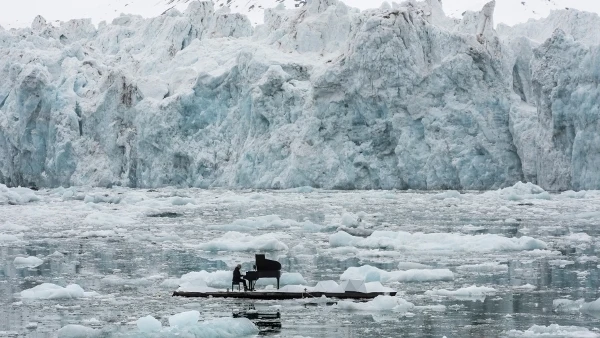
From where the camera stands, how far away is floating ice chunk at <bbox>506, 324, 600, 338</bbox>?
8.67 meters

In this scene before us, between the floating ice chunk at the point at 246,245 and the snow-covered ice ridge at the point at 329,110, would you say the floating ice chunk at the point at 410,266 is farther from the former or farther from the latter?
the snow-covered ice ridge at the point at 329,110

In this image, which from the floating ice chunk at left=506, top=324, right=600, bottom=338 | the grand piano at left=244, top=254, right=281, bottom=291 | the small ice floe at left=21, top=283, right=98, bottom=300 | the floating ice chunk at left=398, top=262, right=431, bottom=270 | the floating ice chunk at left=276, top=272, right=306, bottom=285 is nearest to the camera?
the floating ice chunk at left=506, top=324, right=600, bottom=338

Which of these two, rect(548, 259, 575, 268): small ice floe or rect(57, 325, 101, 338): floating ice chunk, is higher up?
rect(548, 259, 575, 268): small ice floe

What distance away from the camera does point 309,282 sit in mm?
12727

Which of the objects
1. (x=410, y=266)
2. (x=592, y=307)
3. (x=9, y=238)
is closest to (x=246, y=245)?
(x=410, y=266)

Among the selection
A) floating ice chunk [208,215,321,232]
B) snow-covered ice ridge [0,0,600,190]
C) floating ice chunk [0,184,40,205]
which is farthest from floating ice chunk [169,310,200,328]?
snow-covered ice ridge [0,0,600,190]

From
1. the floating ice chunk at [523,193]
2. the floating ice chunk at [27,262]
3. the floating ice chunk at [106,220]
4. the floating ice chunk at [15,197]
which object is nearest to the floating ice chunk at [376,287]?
the floating ice chunk at [27,262]

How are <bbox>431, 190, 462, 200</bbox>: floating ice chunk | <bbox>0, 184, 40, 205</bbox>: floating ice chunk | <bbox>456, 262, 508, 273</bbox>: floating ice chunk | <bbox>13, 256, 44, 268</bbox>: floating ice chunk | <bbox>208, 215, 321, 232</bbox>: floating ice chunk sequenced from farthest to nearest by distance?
<bbox>0, 184, 40, 205</bbox>: floating ice chunk
<bbox>431, 190, 462, 200</bbox>: floating ice chunk
<bbox>208, 215, 321, 232</bbox>: floating ice chunk
<bbox>13, 256, 44, 268</bbox>: floating ice chunk
<bbox>456, 262, 508, 273</bbox>: floating ice chunk

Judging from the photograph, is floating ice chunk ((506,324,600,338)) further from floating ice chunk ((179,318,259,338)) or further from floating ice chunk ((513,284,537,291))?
floating ice chunk ((513,284,537,291))

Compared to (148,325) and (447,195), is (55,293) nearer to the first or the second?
(148,325)

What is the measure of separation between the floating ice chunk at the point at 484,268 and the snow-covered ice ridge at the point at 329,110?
71.0 ft

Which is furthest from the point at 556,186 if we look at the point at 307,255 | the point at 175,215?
the point at 307,255

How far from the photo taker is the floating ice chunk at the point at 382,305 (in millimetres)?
10548

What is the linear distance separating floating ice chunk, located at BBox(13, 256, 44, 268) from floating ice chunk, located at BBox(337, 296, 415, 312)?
6.28 meters
